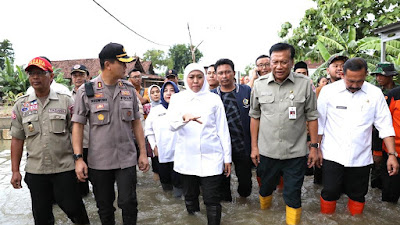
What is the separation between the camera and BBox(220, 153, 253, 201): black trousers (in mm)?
3846

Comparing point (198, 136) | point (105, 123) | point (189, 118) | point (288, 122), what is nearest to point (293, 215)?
point (288, 122)

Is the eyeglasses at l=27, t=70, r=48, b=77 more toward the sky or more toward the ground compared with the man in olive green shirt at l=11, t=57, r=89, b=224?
more toward the sky

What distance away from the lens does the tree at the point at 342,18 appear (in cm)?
1249

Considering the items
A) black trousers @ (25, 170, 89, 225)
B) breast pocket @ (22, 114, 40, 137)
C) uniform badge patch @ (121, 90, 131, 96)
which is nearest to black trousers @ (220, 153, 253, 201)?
uniform badge patch @ (121, 90, 131, 96)

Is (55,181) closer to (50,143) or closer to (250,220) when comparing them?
A: (50,143)

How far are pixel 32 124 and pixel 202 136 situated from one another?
170cm

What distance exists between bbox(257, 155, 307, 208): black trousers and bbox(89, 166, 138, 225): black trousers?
4.96 ft

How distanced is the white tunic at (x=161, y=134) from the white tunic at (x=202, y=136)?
0.95 m

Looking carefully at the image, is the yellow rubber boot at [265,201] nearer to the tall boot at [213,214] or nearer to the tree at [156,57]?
the tall boot at [213,214]

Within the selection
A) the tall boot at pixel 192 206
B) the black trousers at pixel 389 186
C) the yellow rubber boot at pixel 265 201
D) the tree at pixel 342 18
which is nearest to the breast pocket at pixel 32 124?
the tall boot at pixel 192 206

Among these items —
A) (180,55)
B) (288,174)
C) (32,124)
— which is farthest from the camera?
(180,55)

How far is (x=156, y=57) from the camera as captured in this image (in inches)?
1993

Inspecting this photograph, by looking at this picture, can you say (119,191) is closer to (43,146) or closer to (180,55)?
(43,146)

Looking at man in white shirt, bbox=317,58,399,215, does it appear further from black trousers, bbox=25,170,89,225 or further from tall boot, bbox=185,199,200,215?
black trousers, bbox=25,170,89,225
